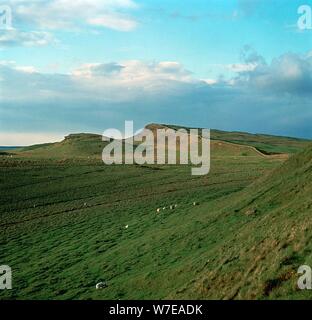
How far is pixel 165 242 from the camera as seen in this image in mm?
30016

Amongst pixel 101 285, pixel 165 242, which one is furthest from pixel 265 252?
pixel 165 242

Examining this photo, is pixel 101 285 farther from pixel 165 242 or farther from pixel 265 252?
pixel 265 252

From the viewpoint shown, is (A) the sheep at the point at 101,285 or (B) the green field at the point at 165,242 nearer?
(B) the green field at the point at 165,242

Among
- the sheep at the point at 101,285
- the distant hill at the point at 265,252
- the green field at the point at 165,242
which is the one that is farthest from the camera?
the sheep at the point at 101,285

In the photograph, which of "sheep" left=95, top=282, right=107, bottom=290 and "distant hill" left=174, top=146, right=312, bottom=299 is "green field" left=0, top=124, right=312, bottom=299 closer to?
"distant hill" left=174, top=146, right=312, bottom=299

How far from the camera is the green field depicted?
60.4 feet

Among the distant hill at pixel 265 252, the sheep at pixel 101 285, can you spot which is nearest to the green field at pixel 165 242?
the distant hill at pixel 265 252

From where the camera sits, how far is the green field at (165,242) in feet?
60.4

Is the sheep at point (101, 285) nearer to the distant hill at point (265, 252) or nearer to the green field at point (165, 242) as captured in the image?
the green field at point (165, 242)

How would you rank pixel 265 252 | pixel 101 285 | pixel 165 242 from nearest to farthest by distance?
pixel 265 252 < pixel 101 285 < pixel 165 242

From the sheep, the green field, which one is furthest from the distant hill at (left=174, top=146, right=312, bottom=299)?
the sheep

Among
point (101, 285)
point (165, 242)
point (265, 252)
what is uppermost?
point (265, 252)

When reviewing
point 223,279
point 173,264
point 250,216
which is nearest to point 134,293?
point 173,264
